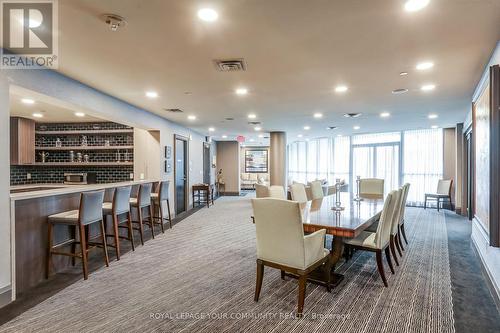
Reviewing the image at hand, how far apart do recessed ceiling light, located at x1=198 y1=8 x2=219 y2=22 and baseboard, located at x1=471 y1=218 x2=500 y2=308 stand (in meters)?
3.51

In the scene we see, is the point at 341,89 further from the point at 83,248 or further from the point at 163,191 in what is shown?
the point at 83,248

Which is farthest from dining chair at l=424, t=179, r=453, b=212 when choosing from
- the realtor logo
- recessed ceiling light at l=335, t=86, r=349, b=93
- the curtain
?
the realtor logo

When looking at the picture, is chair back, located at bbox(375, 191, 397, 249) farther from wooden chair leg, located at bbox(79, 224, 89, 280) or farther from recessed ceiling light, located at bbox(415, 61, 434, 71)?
wooden chair leg, located at bbox(79, 224, 89, 280)

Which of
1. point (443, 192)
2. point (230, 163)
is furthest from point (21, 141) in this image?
point (443, 192)

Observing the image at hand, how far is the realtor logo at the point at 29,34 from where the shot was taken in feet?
6.60

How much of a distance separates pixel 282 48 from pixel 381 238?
7.28ft

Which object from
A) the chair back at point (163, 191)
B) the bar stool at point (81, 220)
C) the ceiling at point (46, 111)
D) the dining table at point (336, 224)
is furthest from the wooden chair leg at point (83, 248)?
the dining table at point (336, 224)

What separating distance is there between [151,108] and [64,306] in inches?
146

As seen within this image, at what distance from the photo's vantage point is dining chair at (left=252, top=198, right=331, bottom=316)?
2252mm

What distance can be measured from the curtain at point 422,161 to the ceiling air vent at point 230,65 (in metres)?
7.60

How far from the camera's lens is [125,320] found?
89.1 inches

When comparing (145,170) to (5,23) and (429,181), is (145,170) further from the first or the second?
(429,181)

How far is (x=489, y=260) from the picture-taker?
3.03m

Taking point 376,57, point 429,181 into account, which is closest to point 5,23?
point 376,57
